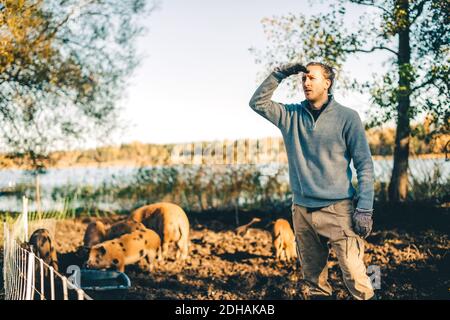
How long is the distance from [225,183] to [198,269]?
147 inches

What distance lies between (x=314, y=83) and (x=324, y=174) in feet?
2.13

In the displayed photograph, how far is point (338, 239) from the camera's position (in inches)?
182

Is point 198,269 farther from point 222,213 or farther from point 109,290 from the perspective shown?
point 222,213

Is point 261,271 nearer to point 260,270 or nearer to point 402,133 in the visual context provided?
point 260,270

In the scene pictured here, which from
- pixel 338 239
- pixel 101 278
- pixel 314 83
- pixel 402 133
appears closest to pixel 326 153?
pixel 314 83

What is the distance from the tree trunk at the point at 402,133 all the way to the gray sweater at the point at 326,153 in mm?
5102

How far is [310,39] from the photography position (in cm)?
1008

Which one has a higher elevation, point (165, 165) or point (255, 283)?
point (165, 165)

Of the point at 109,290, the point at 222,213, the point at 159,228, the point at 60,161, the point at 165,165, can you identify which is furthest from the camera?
the point at 165,165

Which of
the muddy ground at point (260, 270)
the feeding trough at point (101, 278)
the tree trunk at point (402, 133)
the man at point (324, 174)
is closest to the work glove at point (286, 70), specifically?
the man at point (324, 174)

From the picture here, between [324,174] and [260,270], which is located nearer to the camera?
[324,174]

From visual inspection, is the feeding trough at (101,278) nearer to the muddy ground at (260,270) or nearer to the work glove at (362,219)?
the muddy ground at (260,270)

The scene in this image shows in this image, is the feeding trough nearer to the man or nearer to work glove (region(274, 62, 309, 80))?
A: the man
